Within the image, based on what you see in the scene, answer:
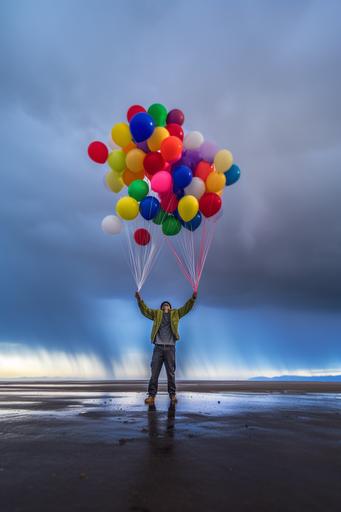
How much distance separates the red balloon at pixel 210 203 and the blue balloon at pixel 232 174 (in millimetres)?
719

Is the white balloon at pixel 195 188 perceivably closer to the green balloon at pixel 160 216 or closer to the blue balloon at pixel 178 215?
the blue balloon at pixel 178 215

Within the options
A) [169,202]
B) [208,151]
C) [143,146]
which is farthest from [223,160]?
[143,146]

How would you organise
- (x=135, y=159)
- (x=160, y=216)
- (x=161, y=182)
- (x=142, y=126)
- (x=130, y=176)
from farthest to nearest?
(x=160, y=216)
(x=130, y=176)
(x=135, y=159)
(x=161, y=182)
(x=142, y=126)

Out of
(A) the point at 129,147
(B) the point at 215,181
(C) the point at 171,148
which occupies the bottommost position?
(B) the point at 215,181

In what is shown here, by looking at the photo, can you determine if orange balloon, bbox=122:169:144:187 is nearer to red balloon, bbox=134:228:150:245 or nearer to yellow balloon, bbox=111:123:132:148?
yellow balloon, bbox=111:123:132:148

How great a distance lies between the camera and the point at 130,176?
10766 mm

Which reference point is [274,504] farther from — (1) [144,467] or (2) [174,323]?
(2) [174,323]


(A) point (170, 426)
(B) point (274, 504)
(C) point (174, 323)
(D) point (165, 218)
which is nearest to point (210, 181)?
(D) point (165, 218)

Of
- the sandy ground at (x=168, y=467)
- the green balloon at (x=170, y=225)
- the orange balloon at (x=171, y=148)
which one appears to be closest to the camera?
the sandy ground at (x=168, y=467)

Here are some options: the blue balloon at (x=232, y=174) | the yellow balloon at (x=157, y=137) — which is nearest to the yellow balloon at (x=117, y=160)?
the yellow balloon at (x=157, y=137)

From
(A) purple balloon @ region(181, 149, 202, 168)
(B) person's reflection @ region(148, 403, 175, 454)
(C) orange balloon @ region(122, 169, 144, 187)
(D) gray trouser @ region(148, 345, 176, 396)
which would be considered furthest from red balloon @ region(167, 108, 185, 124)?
(B) person's reflection @ region(148, 403, 175, 454)

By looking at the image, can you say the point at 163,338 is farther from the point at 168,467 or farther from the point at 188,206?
the point at 168,467

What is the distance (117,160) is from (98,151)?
84cm

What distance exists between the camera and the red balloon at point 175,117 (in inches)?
419
